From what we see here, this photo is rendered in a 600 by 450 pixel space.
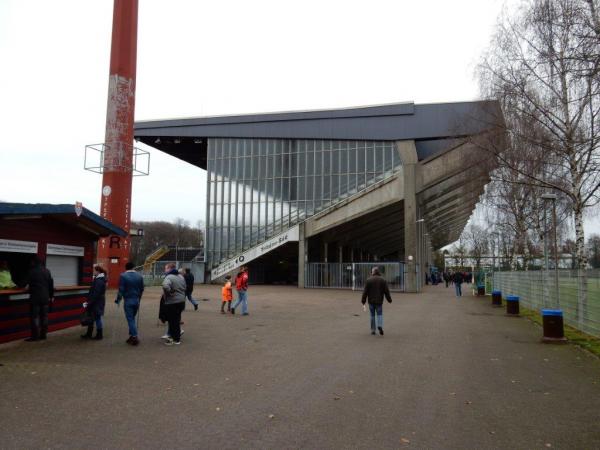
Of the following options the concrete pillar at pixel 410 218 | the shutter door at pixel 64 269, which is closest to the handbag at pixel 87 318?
the shutter door at pixel 64 269

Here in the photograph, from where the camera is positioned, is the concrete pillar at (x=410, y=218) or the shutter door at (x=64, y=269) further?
the concrete pillar at (x=410, y=218)

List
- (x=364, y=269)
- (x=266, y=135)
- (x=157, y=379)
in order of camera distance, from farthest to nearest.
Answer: (x=266, y=135), (x=364, y=269), (x=157, y=379)

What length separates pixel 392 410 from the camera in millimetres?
5430

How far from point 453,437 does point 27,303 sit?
879 cm

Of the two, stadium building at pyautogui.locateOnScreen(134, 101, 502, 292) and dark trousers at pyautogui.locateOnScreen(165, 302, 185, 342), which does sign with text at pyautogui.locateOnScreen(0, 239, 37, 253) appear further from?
stadium building at pyautogui.locateOnScreen(134, 101, 502, 292)

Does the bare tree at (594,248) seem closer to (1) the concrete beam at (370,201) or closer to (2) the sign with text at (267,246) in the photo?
(1) the concrete beam at (370,201)

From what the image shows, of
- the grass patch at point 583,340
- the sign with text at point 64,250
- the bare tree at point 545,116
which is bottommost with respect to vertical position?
the grass patch at point 583,340

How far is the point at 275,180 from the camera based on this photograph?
41.8 m

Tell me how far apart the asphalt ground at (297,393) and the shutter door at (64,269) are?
1.63 metres

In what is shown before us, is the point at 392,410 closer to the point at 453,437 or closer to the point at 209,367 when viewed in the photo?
the point at 453,437

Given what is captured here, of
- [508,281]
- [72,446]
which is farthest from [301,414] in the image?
[508,281]

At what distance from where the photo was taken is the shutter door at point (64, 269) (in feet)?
38.3

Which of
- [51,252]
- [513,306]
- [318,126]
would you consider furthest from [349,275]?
[51,252]

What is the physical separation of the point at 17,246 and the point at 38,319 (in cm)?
167
